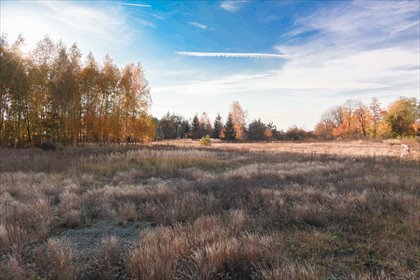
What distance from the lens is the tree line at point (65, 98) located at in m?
23.3

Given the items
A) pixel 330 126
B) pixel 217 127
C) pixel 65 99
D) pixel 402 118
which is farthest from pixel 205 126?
pixel 65 99

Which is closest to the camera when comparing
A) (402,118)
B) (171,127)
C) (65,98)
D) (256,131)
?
(65,98)

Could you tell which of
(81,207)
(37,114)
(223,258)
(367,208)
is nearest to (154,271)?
(223,258)

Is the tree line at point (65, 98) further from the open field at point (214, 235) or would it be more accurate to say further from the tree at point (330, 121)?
the tree at point (330, 121)

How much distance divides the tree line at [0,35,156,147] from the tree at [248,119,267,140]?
4401cm

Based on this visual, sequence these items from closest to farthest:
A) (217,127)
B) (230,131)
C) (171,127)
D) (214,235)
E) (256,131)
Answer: (214,235) < (230,131) < (256,131) < (217,127) < (171,127)

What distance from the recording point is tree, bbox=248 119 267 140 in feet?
243

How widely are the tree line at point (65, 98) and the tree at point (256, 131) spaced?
44.0 m

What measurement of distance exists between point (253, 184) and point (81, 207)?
4519 millimetres

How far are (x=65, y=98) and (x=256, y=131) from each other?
5618 cm

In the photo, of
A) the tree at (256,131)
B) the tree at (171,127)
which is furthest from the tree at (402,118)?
the tree at (171,127)

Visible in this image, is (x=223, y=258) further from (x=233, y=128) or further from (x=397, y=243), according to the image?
(x=233, y=128)

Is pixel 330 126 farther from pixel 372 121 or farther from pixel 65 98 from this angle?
pixel 65 98

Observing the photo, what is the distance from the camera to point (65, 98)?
82.9ft
